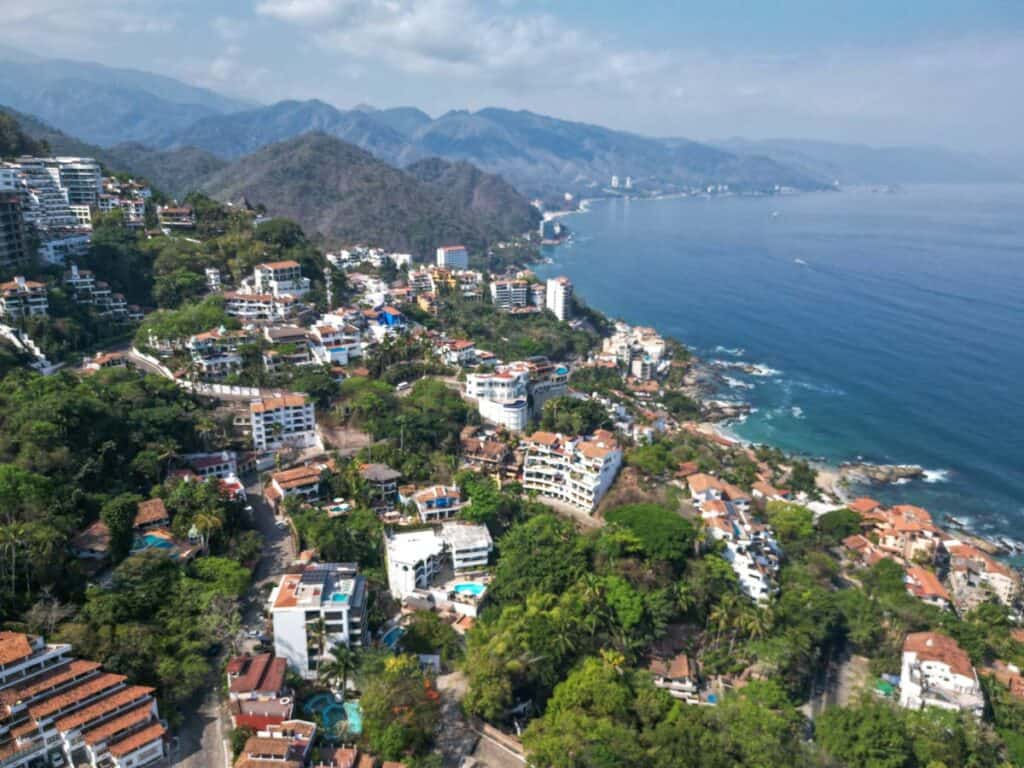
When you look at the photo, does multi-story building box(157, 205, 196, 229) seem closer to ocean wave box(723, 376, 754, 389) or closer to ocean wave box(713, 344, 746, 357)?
ocean wave box(723, 376, 754, 389)

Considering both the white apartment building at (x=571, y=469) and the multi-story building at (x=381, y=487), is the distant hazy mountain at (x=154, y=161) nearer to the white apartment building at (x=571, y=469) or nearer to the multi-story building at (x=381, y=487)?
the multi-story building at (x=381, y=487)

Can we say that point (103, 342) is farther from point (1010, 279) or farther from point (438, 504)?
point (1010, 279)

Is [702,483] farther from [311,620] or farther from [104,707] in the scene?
[104,707]

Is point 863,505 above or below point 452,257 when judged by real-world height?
below

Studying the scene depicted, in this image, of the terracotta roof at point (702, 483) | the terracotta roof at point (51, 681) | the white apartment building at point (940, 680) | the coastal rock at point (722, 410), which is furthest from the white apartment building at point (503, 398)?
the terracotta roof at point (51, 681)

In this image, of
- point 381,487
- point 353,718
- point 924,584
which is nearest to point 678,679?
point 353,718
